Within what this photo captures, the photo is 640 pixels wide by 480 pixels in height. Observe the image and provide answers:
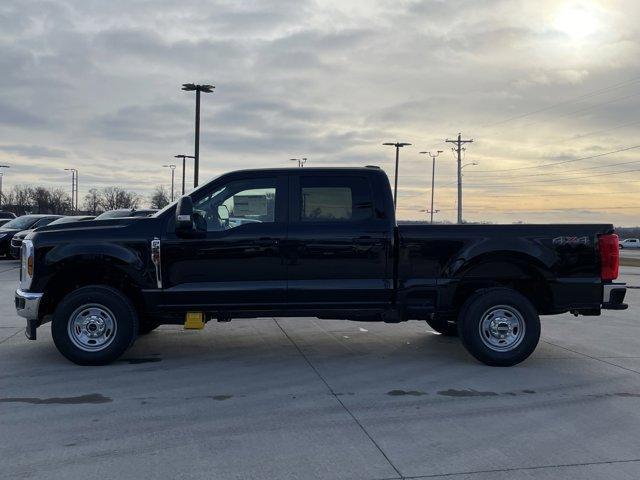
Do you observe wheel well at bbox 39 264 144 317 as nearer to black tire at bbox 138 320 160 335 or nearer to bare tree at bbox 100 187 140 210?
black tire at bbox 138 320 160 335

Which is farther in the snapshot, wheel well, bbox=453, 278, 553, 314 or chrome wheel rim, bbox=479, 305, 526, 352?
wheel well, bbox=453, 278, 553, 314

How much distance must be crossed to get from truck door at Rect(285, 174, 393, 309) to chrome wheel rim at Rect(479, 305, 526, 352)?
112cm

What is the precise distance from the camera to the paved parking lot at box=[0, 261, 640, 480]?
157 inches

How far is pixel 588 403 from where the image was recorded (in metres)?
5.40

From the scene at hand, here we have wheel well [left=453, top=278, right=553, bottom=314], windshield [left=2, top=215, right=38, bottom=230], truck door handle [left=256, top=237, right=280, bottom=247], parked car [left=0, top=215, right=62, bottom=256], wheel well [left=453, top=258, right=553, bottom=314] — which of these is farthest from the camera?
windshield [left=2, top=215, right=38, bottom=230]

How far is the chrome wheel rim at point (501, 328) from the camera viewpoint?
6.75 m

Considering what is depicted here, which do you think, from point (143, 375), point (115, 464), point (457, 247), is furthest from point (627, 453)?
point (143, 375)

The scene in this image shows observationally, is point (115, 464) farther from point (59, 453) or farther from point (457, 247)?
point (457, 247)

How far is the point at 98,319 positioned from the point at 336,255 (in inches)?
103

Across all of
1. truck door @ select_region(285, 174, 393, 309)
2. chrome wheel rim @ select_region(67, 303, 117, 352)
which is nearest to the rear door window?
truck door @ select_region(285, 174, 393, 309)

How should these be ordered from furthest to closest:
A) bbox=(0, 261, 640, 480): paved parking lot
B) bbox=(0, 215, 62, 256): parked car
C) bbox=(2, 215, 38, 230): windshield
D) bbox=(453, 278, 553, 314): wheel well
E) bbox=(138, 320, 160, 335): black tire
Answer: bbox=(2, 215, 38, 230): windshield → bbox=(0, 215, 62, 256): parked car → bbox=(138, 320, 160, 335): black tire → bbox=(453, 278, 553, 314): wheel well → bbox=(0, 261, 640, 480): paved parking lot

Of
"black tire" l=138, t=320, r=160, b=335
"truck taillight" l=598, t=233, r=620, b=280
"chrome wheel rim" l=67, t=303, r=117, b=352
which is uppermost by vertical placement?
"truck taillight" l=598, t=233, r=620, b=280

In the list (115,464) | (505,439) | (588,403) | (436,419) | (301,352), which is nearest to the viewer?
(115,464)

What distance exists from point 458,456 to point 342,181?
3515mm
